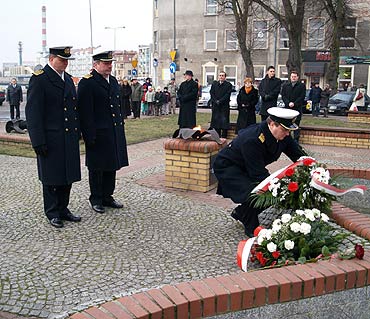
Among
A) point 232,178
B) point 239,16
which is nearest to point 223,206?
point 232,178

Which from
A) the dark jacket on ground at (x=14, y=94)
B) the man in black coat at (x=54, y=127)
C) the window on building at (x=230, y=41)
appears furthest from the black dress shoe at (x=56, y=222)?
the window on building at (x=230, y=41)

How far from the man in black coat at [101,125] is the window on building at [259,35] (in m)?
39.5

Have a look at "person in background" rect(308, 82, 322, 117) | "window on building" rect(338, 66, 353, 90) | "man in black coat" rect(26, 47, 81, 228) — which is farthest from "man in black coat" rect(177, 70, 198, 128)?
"window on building" rect(338, 66, 353, 90)

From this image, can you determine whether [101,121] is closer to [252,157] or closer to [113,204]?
[113,204]

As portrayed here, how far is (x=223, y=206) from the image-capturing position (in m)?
6.41

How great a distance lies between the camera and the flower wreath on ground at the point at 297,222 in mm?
3836

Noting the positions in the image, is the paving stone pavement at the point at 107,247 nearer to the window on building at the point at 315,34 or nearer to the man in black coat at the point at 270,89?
the man in black coat at the point at 270,89

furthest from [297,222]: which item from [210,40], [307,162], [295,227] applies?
[210,40]

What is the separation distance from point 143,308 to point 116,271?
4.35 ft

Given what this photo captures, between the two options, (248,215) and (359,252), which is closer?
(359,252)

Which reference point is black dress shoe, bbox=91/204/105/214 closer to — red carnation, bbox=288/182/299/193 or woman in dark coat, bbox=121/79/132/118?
red carnation, bbox=288/182/299/193

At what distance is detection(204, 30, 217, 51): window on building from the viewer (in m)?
46.6

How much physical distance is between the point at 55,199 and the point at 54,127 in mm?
817

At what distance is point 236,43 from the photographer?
45625 mm
